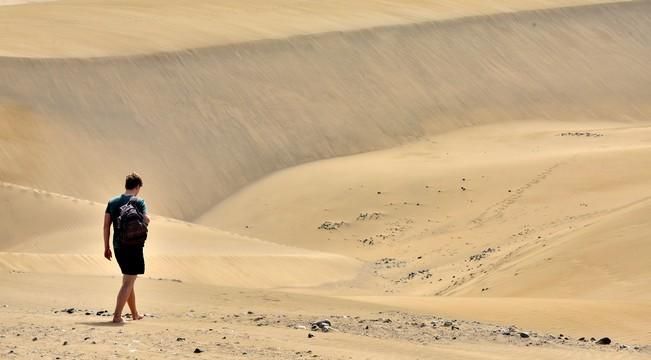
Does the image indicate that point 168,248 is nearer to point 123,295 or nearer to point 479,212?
point 479,212

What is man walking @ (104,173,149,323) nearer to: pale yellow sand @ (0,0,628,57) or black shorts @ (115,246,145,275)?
black shorts @ (115,246,145,275)

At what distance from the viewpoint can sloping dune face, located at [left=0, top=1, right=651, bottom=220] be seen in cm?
3556

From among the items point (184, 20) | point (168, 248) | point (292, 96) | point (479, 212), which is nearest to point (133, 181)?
point (168, 248)

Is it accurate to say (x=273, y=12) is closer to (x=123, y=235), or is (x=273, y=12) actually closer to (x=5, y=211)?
(x=5, y=211)

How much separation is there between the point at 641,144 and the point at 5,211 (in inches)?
667

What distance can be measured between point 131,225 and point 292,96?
28.9m

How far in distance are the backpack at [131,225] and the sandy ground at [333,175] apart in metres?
0.65

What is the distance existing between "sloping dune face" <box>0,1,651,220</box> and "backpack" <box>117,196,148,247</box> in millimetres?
20985

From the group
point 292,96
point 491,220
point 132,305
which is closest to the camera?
point 132,305

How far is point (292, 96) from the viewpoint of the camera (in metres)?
41.0

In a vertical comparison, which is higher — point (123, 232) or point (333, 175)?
point (333, 175)

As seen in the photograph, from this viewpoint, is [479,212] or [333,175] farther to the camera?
[333,175]

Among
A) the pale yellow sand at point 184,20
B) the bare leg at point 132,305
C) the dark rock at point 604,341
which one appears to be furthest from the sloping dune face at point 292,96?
the bare leg at point 132,305

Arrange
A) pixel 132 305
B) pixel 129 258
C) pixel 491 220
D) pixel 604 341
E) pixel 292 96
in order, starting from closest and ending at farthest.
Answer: pixel 129 258 < pixel 132 305 < pixel 604 341 < pixel 491 220 < pixel 292 96
